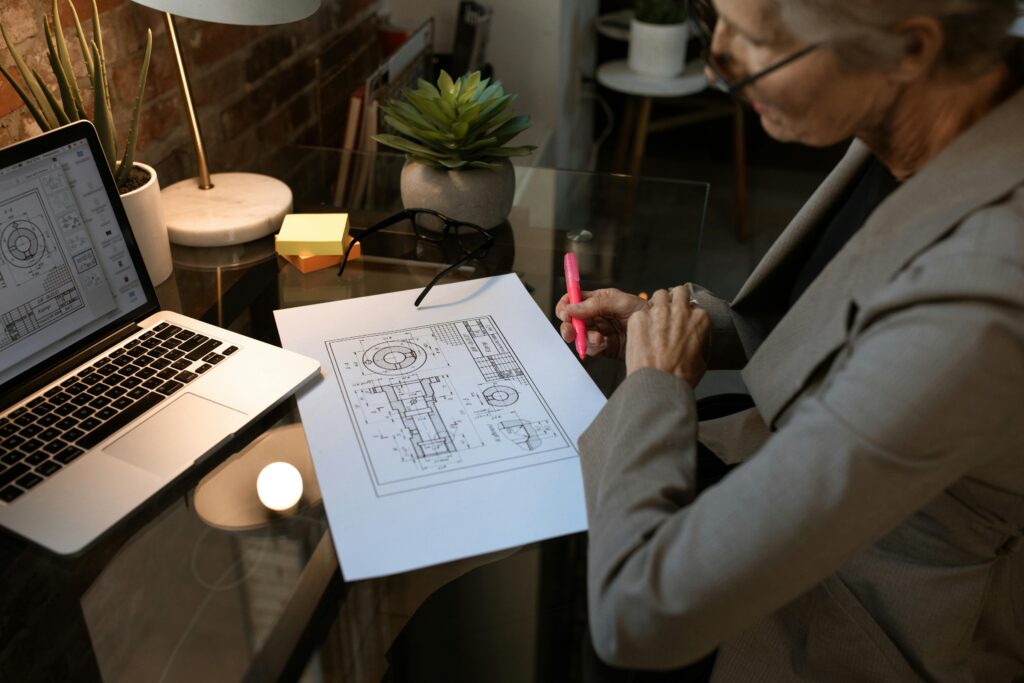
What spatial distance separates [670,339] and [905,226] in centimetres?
27

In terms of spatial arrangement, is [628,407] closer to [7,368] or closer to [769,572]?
[769,572]

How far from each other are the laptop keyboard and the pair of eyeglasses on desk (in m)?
Result: 0.31

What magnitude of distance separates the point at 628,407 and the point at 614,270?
0.49m

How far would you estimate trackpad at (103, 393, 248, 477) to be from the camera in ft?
2.95

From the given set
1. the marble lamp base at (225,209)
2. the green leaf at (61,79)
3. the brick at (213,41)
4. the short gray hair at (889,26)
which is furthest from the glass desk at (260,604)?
the brick at (213,41)

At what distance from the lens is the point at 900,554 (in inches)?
32.9

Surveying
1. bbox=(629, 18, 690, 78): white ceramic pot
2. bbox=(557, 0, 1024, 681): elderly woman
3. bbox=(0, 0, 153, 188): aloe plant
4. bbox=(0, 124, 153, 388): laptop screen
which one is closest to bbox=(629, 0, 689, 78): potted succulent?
bbox=(629, 18, 690, 78): white ceramic pot

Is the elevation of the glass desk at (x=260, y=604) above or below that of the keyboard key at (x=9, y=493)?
below

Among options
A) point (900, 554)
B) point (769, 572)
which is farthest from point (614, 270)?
point (769, 572)

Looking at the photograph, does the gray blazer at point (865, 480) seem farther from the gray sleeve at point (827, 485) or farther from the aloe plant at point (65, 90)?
the aloe plant at point (65, 90)

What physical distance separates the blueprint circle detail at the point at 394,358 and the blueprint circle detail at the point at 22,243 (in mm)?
365

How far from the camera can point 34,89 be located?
1101mm

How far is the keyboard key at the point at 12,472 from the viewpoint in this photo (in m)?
0.86

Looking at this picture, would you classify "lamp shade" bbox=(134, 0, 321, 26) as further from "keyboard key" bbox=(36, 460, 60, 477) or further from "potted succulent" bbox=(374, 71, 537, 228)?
"keyboard key" bbox=(36, 460, 60, 477)
